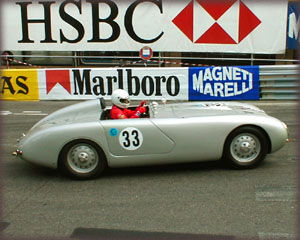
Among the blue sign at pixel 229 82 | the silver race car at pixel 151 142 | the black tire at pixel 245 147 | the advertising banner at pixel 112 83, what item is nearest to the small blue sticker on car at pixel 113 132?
the silver race car at pixel 151 142

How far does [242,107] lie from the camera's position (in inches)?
230

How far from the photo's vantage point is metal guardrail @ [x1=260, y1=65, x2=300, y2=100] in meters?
10.8

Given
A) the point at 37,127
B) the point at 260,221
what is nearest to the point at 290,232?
the point at 260,221

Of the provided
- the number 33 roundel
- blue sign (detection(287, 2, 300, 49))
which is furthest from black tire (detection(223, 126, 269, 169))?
blue sign (detection(287, 2, 300, 49))

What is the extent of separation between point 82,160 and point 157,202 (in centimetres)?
128

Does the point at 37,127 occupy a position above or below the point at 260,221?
above

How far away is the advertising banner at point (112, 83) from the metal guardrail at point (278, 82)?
2.18 metres

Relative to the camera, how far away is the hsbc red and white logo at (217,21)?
38.7 ft

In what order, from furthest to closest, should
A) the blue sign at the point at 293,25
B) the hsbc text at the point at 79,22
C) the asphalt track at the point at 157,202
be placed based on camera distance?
the hsbc text at the point at 79,22 < the blue sign at the point at 293,25 < the asphalt track at the point at 157,202

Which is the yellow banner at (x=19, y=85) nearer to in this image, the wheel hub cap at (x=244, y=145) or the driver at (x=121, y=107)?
the driver at (x=121, y=107)

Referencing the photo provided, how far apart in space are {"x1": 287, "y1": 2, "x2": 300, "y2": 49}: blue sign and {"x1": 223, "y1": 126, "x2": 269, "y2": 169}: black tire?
7.80 metres

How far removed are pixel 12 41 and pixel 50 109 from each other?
4.23 m

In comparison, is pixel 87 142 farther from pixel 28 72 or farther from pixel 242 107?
pixel 28 72

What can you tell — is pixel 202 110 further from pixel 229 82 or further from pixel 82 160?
pixel 229 82
